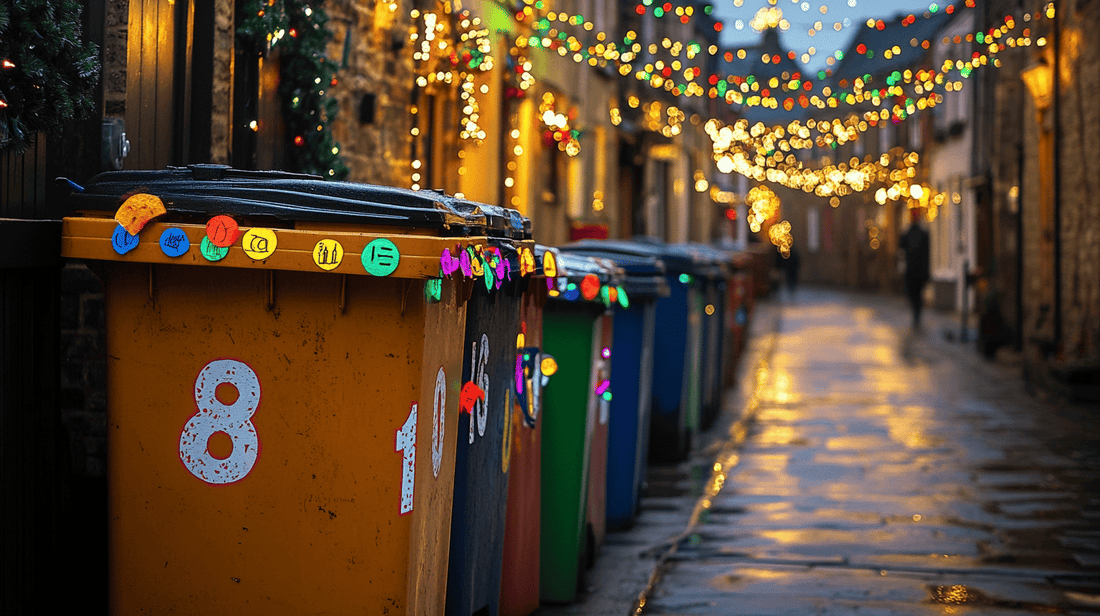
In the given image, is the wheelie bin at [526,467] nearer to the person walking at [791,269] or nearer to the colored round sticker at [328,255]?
the colored round sticker at [328,255]

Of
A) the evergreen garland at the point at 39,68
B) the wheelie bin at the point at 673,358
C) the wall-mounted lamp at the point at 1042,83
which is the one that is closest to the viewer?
the evergreen garland at the point at 39,68

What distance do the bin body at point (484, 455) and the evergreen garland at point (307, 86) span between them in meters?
2.51

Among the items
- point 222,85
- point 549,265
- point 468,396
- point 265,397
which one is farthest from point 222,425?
point 222,85

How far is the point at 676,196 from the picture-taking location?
2783cm

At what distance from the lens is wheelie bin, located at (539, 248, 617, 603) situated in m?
4.82

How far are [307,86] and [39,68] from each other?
293cm

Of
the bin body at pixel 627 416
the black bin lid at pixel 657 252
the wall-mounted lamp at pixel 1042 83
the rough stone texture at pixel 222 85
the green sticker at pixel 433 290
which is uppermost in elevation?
the wall-mounted lamp at pixel 1042 83

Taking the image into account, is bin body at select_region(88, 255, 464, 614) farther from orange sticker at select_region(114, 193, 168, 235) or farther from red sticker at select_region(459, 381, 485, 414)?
red sticker at select_region(459, 381, 485, 414)

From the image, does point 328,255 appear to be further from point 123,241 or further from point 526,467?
point 526,467

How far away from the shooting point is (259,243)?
321 cm

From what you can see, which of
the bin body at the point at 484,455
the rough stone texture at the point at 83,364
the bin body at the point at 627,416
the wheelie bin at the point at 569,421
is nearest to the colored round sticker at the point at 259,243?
the bin body at the point at 484,455

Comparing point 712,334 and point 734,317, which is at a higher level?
point 734,317

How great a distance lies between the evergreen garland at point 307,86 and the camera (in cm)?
619

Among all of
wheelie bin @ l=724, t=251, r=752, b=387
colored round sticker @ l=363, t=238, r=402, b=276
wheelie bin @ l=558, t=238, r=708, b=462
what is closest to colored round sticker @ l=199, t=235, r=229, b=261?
colored round sticker @ l=363, t=238, r=402, b=276
